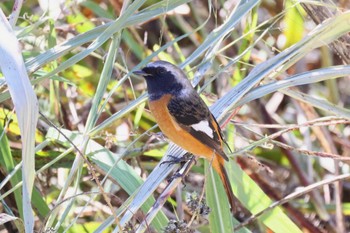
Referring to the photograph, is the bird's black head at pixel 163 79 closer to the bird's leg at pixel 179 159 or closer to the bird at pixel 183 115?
the bird at pixel 183 115

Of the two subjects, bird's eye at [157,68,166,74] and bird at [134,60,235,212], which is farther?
bird's eye at [157,68,166,74]

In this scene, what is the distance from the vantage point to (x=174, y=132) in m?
2.69

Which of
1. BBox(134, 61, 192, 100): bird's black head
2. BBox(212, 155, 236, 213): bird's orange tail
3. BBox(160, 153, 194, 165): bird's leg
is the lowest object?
BBox(212, 155, 236, 213): bird's orange tail

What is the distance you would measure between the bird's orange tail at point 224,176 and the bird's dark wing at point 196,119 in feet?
0.21

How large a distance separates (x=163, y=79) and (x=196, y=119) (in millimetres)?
244

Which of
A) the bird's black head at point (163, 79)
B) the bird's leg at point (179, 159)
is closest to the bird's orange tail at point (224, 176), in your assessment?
the bird's leg at point (179, 159)

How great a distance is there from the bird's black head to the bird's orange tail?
33cm

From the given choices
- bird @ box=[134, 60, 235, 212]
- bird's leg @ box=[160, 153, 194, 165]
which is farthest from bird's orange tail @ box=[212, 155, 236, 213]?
bird's leg @ box=[160, 153, 194, 165]

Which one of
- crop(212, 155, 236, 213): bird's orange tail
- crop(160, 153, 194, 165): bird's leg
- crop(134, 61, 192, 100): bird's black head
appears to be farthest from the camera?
crop(134, 61, 192, 100): bird's black head

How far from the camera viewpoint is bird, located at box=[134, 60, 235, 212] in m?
2.66

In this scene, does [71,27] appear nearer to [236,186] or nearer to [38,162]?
[38,162]

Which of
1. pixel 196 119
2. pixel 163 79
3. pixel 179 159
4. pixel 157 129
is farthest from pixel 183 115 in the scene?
pixel 157 129

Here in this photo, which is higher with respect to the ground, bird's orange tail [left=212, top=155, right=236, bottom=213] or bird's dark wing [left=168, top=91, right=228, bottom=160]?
bird's dark wing [left=168, top=91, right=228, bottom=160]

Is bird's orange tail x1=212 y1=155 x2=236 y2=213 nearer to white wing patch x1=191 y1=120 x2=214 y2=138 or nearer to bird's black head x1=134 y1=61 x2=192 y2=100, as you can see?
white wing patch x1=191 y1=120 x2=214 y2=138
